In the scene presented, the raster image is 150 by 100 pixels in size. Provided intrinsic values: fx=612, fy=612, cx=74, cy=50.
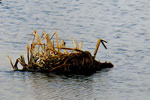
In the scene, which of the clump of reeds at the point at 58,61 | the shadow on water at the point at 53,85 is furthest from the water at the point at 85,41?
the clump of reeds at the point at 58,61

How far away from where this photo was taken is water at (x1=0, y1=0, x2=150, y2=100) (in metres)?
15.5

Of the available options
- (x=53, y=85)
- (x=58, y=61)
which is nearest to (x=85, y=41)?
(x=58, y=61)

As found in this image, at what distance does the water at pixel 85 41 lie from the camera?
1552 cm

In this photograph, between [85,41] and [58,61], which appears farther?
[85,41]

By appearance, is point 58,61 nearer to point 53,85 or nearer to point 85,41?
point 53,85

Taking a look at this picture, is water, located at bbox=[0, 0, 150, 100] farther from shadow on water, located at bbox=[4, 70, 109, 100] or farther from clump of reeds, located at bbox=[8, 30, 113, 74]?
clump of reeds, located at bbox=[8, 30, 113, 74]

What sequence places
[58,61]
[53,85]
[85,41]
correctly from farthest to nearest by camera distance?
[85,41], [58,61], [53,85]

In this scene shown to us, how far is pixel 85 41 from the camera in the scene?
22.8 metres

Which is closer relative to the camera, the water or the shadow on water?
the shadow on water

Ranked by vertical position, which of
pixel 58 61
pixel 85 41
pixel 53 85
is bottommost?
pixel 85 41

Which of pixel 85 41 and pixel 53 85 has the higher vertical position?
pixel 53 85

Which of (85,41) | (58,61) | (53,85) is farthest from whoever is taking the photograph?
(85,41)

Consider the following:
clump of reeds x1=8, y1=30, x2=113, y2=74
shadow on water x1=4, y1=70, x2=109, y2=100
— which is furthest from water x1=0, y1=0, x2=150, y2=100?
clump of reeds x1=8, y1=30, x2=113, y2=74

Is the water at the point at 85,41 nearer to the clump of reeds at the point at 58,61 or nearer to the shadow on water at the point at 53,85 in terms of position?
the shadow on water at the point at 53,85
